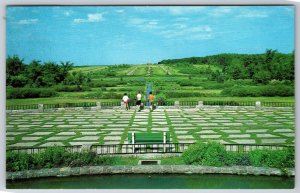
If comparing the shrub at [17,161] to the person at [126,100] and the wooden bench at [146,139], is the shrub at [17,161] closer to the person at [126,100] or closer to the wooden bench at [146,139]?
the wooden bench at [146,139]

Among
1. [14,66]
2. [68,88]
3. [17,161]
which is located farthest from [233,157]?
[14,66]

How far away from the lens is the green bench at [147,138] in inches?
472

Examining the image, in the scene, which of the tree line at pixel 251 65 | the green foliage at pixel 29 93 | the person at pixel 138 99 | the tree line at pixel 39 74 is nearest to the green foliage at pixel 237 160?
the tree line at pixel 251 65

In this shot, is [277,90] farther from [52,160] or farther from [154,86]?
[52,160]

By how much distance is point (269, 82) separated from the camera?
503 inches

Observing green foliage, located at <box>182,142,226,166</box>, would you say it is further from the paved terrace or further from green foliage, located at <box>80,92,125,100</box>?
green foliage, located at <box>80,92,125,100</box>

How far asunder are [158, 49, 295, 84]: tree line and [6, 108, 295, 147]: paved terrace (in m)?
0.95

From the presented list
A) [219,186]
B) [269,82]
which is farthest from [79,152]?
[269,82]

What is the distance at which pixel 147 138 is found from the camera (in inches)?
472

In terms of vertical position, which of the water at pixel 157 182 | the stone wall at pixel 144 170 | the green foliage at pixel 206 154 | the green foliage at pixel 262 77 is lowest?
the water at pixel 157 182

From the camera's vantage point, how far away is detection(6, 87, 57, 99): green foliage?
12028 mm

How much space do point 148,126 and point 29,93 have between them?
3258 mm

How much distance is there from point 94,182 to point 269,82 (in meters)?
5.38

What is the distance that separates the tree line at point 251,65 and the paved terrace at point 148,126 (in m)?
0.95
